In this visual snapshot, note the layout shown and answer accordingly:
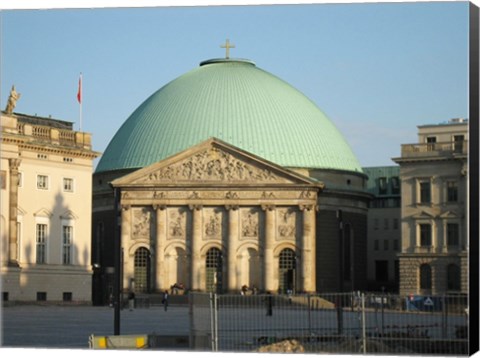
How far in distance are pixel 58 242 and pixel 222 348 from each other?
43.9 meters

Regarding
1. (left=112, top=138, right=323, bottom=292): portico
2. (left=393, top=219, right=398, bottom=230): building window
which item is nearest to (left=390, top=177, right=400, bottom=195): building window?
(left=393, top=219, right=398, bottom=230): building window

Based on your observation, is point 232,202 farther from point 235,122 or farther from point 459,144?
point 459,144

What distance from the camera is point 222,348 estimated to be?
32219 millimetres

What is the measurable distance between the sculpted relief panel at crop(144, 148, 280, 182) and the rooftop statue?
22.3m

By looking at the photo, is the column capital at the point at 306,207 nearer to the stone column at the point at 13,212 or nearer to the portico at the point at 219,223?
the portico at the point at 219,223

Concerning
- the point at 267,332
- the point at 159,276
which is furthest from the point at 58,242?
the point at 267,332

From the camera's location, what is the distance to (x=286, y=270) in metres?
90.8

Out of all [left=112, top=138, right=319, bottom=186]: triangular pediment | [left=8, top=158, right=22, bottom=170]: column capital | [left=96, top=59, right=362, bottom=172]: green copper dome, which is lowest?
[left=8, top=158, right=22, bottom=170]: column capital

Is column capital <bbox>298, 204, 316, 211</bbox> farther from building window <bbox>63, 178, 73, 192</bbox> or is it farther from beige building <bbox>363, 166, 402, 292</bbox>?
building window <bbox>63, 178, 73, 192</bbox>

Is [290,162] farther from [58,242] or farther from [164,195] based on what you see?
[58,242]

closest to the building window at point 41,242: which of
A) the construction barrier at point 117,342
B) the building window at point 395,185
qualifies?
the building window at point 395,185

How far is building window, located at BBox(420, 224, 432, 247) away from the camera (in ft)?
276

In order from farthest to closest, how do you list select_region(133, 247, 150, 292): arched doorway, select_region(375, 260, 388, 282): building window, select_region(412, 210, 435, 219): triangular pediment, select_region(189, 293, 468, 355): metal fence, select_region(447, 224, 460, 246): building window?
select_region(375, 260, 388, 282): building window, select_region(133, 247, 150, 292): arched doorway, select_region(412, 210, 435, 219): triangular pediment, select_region(447, 224, 460, 246): building window, select_region(189, 293, 468, 355): metal fence

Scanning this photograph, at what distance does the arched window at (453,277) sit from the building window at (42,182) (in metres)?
23.8
